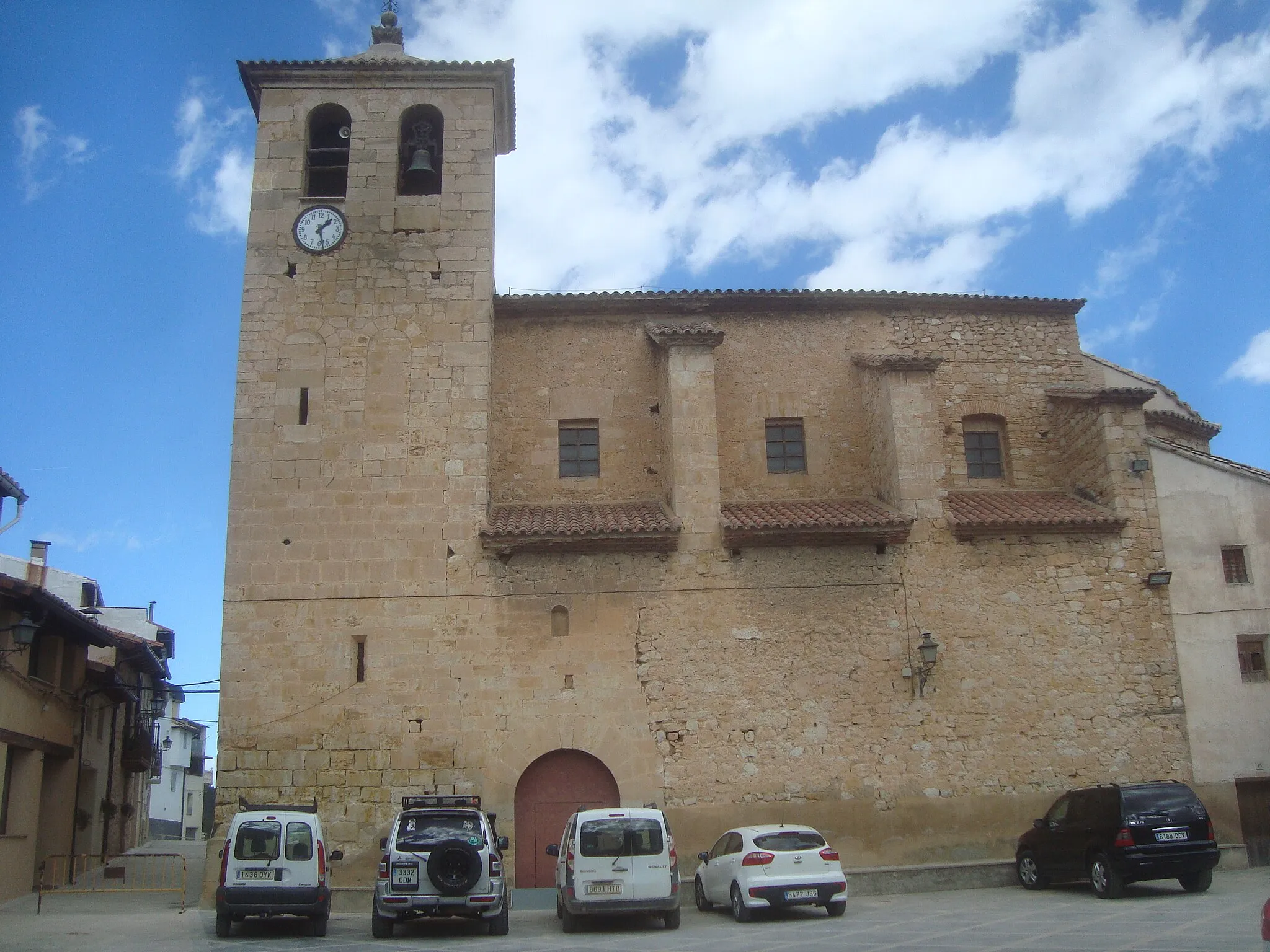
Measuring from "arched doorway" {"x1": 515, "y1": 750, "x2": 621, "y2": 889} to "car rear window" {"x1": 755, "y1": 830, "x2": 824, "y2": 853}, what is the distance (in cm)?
353

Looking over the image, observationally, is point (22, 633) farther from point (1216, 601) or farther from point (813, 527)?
point (1216, 601)

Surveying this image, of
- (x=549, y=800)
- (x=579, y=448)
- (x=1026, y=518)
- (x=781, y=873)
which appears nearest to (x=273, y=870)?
(x=549, y=800)

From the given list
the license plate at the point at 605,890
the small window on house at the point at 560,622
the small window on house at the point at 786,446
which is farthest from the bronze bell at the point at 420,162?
the license plate at the point at 605,890

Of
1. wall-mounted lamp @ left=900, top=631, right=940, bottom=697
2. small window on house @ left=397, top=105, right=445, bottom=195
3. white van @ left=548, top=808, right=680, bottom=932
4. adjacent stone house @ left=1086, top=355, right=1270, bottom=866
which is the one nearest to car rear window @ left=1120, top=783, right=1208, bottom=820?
wall-mounted lamp @ left=900, top=631, right=940, bottom=697

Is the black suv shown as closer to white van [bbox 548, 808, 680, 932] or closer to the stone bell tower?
white van [bbox 548, 808, 680, 932]

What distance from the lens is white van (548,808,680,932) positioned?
1234cm

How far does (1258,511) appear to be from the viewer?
722 inches

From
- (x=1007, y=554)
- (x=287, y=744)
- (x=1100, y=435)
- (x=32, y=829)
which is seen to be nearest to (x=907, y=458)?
(x=1007, y=554)

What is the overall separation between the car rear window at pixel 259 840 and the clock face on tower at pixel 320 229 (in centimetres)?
952

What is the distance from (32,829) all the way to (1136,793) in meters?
16.8

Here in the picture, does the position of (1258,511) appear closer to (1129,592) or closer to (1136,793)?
(1129,592)

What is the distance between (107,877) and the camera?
1780cm

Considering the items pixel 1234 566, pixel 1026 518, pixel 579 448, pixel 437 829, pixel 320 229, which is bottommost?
pixel 437 829

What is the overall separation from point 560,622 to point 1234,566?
11.2 m
